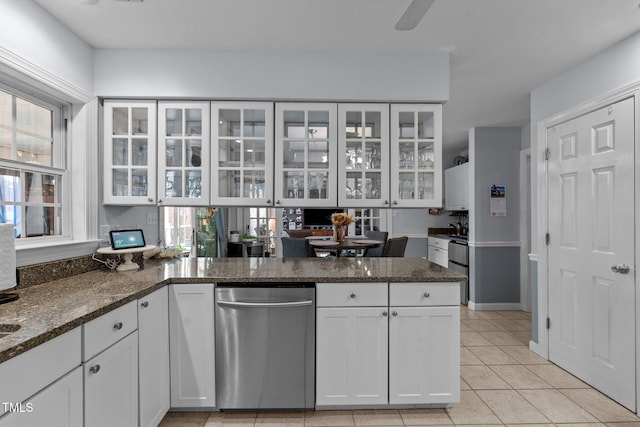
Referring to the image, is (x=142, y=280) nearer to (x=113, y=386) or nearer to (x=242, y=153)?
(x=113, y=386)

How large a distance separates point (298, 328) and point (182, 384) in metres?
0.78

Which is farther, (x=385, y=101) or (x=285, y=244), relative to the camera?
(x=285, y=244)

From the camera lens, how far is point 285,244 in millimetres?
3990

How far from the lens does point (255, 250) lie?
5.77 metres

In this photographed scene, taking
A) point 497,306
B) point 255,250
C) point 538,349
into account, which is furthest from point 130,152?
point 497,306

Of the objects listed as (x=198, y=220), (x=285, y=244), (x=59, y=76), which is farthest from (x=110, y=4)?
(x=198, y=220)

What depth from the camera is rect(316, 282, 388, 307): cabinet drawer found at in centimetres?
221

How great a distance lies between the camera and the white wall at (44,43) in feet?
6.28

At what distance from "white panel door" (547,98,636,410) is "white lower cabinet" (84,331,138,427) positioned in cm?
300

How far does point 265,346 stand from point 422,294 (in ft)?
3.31

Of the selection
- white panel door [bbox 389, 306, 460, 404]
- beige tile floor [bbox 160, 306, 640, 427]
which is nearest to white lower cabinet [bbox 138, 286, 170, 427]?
beige tile floor [bbox 160, 306, 640, 427]

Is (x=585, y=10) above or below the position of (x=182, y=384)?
above

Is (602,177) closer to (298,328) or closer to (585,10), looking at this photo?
(585,10)

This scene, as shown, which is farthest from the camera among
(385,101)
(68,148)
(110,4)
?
(385,101)
